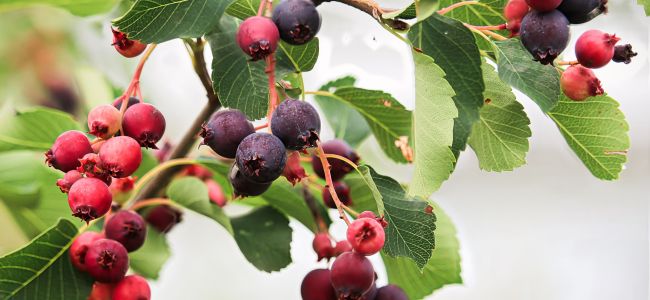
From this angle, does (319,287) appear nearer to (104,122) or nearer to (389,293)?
(389,293)

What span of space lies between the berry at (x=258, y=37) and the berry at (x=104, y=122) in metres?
0.13

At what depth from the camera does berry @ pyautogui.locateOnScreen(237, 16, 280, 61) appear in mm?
593

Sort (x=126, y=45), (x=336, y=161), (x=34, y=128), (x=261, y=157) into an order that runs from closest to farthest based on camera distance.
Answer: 1. (x=261, y=157)
2. (x=126, y=45)
3. (x=336, y=161)
4. (x=34, y=128)

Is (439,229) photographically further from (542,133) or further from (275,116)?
(542,133)

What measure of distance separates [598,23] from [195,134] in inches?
59.8

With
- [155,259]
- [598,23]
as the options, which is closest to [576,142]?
[155,259]

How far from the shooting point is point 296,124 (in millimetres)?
592

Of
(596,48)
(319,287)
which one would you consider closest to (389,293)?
(319,287)

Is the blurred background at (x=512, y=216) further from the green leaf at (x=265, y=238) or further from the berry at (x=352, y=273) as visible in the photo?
the berry at (x=352, y=273)

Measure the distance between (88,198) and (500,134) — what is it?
1.12 feet

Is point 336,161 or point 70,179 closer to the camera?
point 70,179

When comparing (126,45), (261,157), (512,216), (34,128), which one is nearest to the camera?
(261,157)

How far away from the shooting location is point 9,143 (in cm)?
98

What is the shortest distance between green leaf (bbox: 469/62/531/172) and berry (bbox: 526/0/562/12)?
8 centimetres
